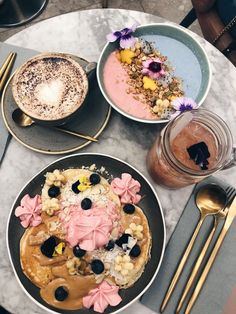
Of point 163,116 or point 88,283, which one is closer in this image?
point 88,283

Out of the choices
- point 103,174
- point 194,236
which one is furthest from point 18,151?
point 194,236

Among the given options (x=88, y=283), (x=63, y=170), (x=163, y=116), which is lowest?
(x=88, y=283)

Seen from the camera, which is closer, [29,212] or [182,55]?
[29,212]

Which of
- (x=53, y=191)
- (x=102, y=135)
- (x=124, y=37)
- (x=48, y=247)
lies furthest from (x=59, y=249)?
→ (x=124, y=37)

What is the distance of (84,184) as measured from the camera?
94 cm

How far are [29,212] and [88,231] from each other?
15cm

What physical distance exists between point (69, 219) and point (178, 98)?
387mm

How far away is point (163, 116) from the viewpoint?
3.27 feet

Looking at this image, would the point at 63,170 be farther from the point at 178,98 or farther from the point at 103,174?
the point at 178,98

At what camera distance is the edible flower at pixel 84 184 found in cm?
93

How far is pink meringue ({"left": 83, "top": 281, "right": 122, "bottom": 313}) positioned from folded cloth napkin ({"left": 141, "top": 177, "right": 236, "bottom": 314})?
0.28ft

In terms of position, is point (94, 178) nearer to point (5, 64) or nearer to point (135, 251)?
point (135, 251)

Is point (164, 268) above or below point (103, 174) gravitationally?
below

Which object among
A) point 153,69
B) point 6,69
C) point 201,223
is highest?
point 153,69
